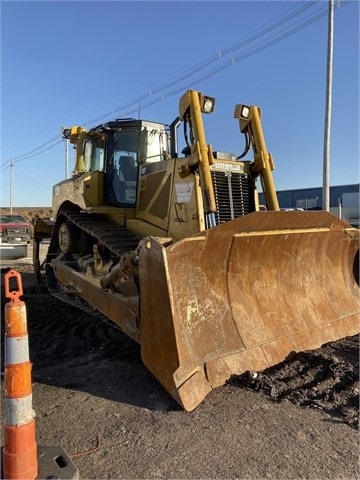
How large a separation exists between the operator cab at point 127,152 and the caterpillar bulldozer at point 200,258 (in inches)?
0.6

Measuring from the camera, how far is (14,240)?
58.2ft

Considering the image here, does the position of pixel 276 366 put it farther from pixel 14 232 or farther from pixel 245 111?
pixel 14 232

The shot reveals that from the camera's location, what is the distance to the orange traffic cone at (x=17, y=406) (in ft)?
7.82

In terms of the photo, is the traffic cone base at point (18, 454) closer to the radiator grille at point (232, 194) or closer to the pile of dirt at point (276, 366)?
the pile of dirt at point (276, 366)

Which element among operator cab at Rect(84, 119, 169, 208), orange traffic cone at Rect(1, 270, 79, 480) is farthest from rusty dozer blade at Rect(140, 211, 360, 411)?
operator cab at Rect(84, 119, 169, 208)

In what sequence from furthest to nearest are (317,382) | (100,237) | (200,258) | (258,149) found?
(100,237), (258,149), (200,258), (317,382)

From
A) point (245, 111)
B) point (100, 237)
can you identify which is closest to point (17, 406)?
point (100, 237)

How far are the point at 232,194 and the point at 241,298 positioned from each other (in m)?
1.35

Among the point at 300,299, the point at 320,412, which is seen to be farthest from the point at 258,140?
the point at 320,412

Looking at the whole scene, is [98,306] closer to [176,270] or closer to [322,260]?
[176,270]

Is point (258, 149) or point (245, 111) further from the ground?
point (245, 111)

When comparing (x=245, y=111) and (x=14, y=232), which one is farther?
(x=14, y=232)

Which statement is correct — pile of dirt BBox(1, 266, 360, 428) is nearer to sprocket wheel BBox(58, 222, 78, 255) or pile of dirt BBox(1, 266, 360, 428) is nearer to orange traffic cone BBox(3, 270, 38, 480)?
sprocket wheel BBox(58, 222, 78, 255)

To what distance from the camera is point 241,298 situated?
4.21 meters
